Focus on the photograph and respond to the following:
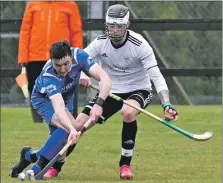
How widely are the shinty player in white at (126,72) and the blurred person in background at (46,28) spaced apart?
3538 millimetres

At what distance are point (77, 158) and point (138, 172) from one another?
1.30 meters

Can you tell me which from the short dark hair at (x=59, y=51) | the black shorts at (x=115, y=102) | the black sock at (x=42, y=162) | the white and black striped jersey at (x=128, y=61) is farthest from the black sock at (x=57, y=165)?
the short dark hair at (x=59, y=51)

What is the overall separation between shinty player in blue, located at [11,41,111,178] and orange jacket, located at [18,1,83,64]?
3.92 metres

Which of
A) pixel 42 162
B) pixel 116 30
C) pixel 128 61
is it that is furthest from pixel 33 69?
pixel 42 162

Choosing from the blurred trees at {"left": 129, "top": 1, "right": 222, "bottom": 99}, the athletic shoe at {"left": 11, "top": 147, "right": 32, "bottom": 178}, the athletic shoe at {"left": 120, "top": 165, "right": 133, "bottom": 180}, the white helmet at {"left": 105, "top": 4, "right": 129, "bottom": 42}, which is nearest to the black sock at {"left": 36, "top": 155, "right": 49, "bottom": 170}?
the athletic shoe at {"left": 11, "top": 147, "right": 32, "bottom": 178}

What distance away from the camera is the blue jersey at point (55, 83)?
342 inches

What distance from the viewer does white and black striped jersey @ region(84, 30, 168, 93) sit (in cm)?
911

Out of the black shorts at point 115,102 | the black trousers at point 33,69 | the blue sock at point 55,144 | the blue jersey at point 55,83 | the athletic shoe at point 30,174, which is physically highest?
the blue jersey at point 55,83

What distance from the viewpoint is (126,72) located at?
30.8 feet

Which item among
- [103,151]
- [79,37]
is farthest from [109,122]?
[103,151]

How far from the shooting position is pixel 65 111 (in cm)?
862

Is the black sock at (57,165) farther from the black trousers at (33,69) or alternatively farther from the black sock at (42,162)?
the black trousers at (33,69)

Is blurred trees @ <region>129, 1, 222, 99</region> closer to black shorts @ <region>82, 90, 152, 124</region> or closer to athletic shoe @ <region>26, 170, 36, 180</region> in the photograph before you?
black shorts @ <region>82, 90, 152, 124</region>

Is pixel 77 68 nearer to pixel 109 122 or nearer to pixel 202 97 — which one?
pixel 109 122
